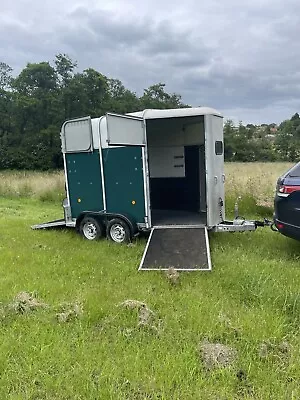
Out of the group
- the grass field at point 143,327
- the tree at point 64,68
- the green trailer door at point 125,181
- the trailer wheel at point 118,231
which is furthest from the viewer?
the tree at point 64,68

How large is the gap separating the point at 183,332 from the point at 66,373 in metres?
1.11

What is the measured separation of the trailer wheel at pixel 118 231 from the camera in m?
6.86

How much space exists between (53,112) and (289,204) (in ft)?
114

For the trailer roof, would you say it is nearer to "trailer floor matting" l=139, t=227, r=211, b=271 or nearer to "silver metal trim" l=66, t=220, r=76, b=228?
"trailer floor matting" l=139, t=227, r=211, b=271

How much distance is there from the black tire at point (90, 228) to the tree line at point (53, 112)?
29481 mm

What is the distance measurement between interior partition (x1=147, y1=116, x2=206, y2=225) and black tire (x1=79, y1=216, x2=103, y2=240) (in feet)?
4.71

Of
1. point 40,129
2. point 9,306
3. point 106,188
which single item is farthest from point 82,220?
point 40,129

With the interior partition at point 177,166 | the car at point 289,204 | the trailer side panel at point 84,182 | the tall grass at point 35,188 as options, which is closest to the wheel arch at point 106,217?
the trailer side panel at point 84,182

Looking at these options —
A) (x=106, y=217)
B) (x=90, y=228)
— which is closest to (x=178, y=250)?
(x=106, y=217)

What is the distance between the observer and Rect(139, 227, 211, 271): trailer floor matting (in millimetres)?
5363

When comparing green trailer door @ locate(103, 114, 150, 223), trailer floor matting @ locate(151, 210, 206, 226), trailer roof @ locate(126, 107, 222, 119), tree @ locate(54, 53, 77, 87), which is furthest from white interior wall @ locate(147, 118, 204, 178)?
tree @ locate(54, 53, 77, 87)

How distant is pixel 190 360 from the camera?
2973mm

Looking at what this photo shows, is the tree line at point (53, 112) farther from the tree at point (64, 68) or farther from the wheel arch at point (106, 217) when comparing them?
the wheel arch at point (106, 217)

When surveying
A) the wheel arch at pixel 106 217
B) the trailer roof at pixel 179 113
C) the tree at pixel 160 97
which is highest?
the tree at pixel 160 97
